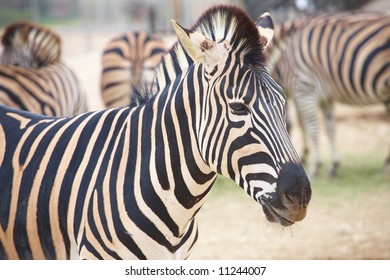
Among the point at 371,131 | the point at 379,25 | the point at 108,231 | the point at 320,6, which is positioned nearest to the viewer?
the point at 108,231

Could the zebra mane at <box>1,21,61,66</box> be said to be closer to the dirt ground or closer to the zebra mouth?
the dirt ground

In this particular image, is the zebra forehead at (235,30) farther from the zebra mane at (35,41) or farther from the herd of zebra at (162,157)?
the zebra mane at (35,41)

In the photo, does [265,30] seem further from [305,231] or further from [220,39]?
[305,231]

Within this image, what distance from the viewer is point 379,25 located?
8055 mm

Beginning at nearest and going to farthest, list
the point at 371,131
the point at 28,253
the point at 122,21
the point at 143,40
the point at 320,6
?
the point at 28,253 → the point at 143,40 → the point at 371,131 → the point at 320,6 → the point at 122,21

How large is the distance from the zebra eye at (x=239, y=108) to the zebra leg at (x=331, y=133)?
588cm

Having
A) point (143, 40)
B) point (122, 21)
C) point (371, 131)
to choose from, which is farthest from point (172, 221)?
point (122, 21)

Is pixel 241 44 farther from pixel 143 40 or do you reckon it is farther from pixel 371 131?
pixel 371 131

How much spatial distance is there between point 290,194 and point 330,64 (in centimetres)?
610

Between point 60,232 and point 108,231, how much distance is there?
29cm

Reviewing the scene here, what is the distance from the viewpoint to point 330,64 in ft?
27.0

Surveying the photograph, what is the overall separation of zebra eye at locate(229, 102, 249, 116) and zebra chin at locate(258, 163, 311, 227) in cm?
28

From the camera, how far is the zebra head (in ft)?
8.09

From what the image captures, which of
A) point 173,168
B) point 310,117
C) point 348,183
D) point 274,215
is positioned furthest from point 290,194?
point 310,117
